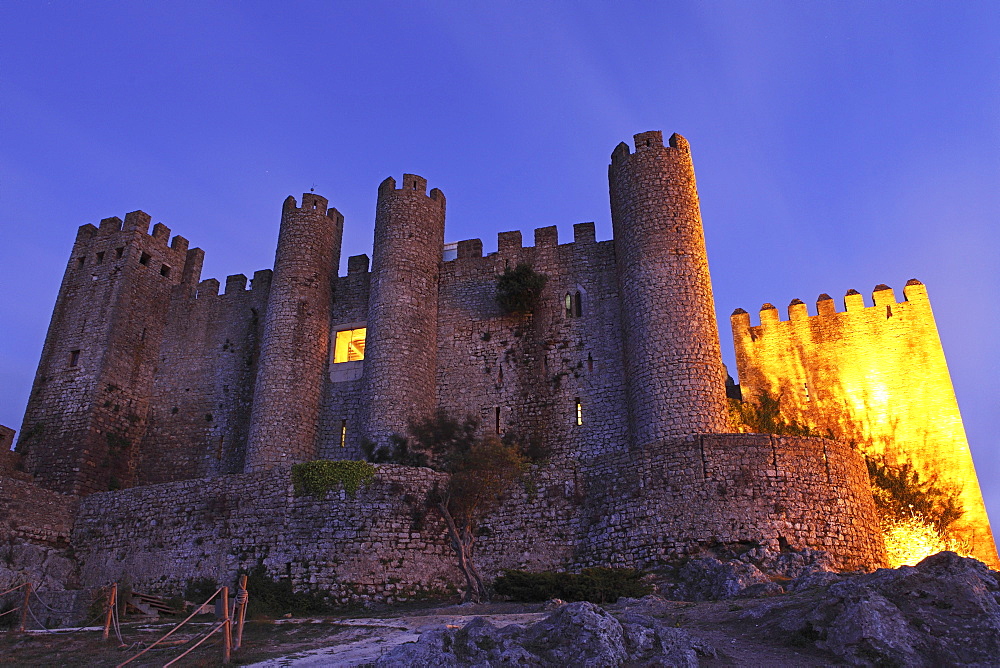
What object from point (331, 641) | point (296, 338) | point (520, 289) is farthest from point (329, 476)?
point (520, 289)

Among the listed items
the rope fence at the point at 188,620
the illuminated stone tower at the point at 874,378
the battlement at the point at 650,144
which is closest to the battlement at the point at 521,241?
the battlement at the point at 650,144

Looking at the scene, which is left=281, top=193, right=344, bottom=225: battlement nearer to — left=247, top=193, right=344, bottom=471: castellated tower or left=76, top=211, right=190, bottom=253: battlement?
left=247, top=193, right=344, bottom=471: castellated tower

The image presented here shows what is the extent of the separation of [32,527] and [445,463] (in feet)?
34.2

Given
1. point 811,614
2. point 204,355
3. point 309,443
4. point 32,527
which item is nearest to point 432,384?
point 309,443

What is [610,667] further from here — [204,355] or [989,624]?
[204,355]

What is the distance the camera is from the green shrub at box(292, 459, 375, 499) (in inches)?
712

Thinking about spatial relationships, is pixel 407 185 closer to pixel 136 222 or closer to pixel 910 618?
pixel 136 222

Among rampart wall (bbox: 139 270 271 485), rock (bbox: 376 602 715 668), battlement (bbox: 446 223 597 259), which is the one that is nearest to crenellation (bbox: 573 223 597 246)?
battlement (bbox: 446 223 597 259)

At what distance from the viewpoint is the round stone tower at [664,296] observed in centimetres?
1947

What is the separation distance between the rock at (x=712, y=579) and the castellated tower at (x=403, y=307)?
9.91 metres

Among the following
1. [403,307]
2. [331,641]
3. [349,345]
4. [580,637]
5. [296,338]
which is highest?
[403,307]

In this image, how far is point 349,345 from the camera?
26.5 meters

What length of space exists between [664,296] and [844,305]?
8156mm

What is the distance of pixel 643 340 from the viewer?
2053 centimetres
